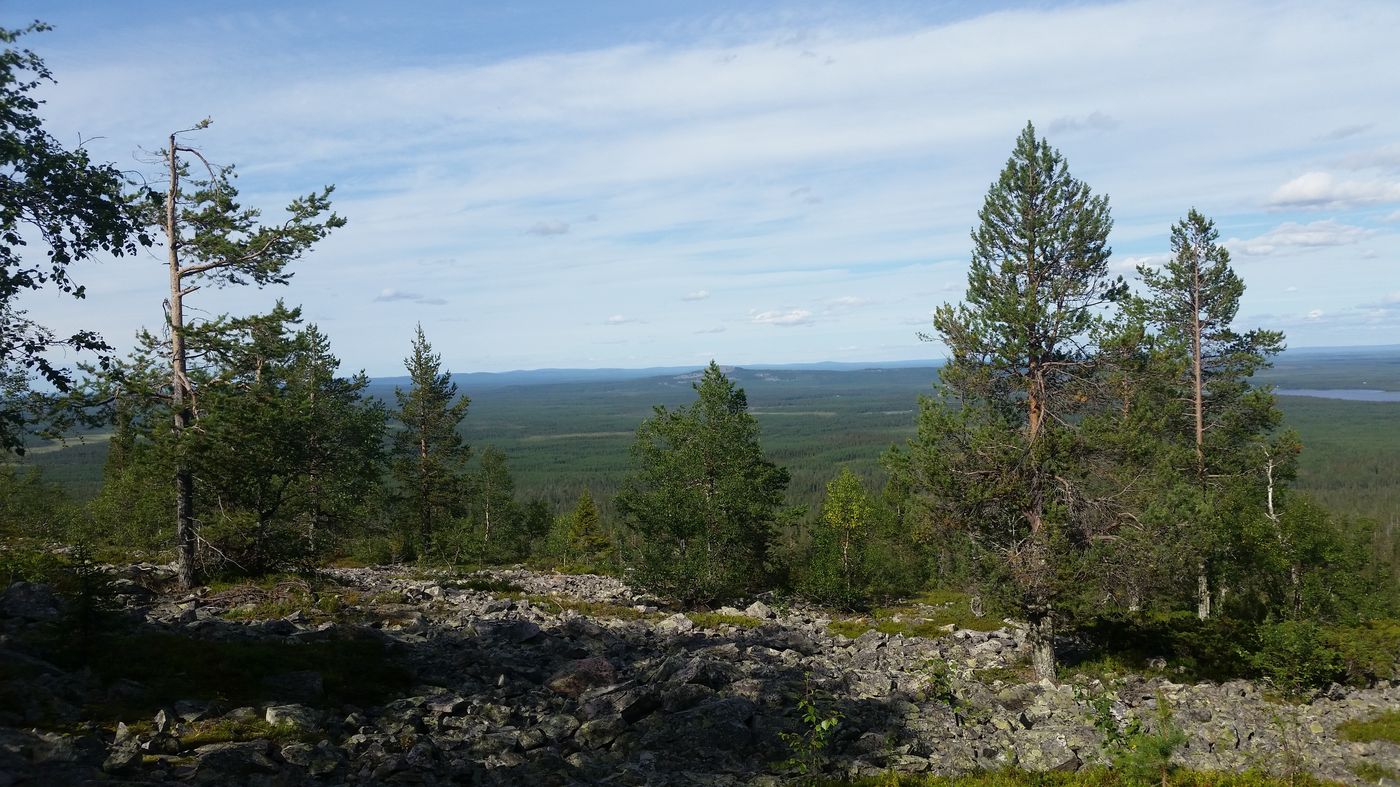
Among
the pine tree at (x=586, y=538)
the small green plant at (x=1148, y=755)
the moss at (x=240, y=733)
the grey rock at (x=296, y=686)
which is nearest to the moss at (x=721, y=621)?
the grey rock at (x=296, y=686)

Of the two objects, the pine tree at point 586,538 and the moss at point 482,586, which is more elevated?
the moss at point 482,586

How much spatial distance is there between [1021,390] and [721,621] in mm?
12857

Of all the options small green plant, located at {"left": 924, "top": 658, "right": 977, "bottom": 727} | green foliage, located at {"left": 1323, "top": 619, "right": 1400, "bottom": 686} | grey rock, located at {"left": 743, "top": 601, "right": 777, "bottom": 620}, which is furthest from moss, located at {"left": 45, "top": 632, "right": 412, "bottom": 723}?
green foliage, located at {"left": 1323, "top": 619, "right": 1400, "bottom": 686}

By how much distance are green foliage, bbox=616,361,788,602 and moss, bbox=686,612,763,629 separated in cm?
274

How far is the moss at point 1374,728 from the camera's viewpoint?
15219mm

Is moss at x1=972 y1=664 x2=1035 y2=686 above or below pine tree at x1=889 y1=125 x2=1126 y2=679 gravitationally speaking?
below

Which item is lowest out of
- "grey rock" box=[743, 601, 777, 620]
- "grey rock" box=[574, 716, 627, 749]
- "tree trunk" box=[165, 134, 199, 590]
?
"grey rock" box=[743, 601, 777, 620]

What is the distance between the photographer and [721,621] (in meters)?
25.5

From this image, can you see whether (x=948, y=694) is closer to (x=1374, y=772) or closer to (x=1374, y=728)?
(x=1374, y=772)

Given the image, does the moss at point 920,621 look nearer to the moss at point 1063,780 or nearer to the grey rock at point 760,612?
the grey rock at point 760,612

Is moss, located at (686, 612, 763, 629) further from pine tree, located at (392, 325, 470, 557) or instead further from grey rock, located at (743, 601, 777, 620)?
pine tree, located at (392, 325, 470, 557)

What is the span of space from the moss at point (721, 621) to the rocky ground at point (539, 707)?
7.87 feet

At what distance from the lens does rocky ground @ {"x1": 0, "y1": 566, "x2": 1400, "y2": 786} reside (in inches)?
385

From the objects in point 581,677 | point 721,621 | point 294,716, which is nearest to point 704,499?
point 721,621
